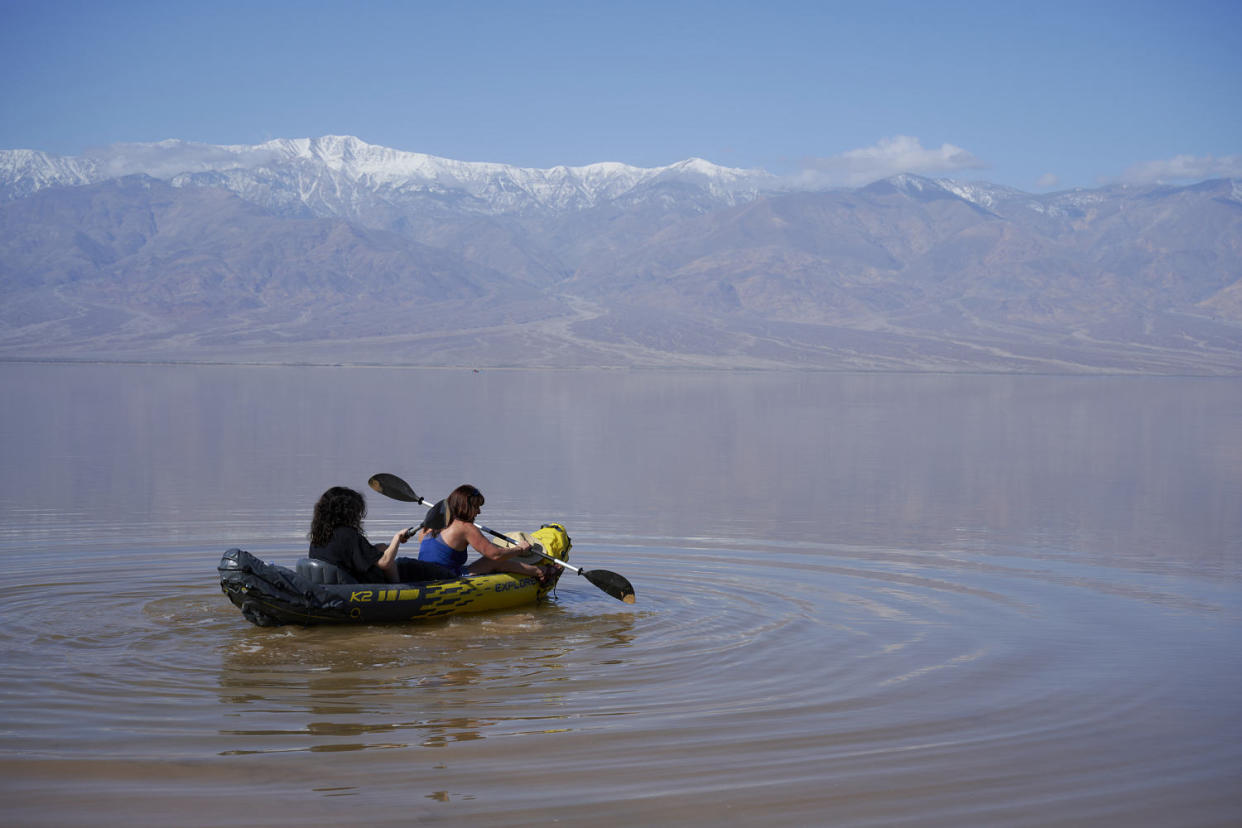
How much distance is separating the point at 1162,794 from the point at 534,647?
4.63 m

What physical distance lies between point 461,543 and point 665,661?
2.64 meters

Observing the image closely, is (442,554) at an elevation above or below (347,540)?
below

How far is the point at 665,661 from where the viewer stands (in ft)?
29.6

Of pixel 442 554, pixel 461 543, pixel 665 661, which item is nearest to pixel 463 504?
pixel 461 543

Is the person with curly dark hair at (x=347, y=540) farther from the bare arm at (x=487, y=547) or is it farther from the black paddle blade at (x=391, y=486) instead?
the black paddle blade at (x=391, y=486)

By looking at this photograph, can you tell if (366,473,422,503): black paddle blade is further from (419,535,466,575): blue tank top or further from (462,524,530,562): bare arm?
(462,524,530,562): bare arm

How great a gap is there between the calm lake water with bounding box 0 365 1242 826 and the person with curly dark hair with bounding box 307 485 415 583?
0.47 m

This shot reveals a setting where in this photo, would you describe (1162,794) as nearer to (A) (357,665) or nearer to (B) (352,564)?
(A) (357,665)

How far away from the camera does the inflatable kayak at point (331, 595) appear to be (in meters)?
9.57

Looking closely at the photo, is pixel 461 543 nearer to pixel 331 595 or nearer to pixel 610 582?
pixel 610 582

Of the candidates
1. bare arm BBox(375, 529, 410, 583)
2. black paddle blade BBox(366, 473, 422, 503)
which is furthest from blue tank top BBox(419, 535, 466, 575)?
black paddle blade BBox(366, 473, 422, 503)

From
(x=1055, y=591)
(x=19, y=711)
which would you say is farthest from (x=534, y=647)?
(x=1055, y=591)

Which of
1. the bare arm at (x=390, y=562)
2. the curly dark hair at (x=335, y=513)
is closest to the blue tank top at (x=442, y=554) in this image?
the bare arm at (x=390, y=562)

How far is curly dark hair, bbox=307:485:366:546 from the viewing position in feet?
32.1
